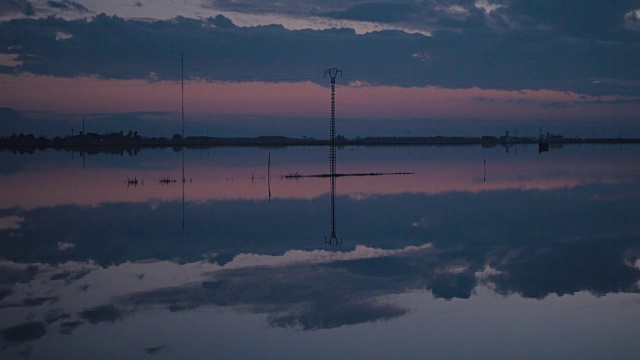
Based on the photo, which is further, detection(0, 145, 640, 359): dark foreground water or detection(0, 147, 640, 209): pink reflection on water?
detection(0, 147, 640, 209): pink reflection on water

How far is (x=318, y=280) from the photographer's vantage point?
10.6 m

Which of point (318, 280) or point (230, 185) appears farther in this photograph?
point (230, 185)

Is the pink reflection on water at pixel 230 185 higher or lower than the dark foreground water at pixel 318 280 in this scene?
higher

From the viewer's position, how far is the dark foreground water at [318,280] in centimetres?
758

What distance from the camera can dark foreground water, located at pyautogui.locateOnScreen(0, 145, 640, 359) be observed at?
299 inches

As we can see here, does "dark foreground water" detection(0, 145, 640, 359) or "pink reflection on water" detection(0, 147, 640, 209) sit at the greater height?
"pink reflection on water" detection(0, 147, 640, 209)

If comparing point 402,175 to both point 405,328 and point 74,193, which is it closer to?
point 74,193

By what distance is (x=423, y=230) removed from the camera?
1628 cm

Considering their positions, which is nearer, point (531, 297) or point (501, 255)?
point (531, 297)

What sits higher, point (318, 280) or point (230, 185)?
point (230, 185)

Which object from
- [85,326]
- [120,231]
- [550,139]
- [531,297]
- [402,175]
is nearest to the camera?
[85,326]

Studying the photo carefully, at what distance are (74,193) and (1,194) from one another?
7.63ft

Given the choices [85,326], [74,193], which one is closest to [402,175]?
[74,193]

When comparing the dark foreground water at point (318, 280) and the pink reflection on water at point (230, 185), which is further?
the pink reflection on water at point (230, 185)
